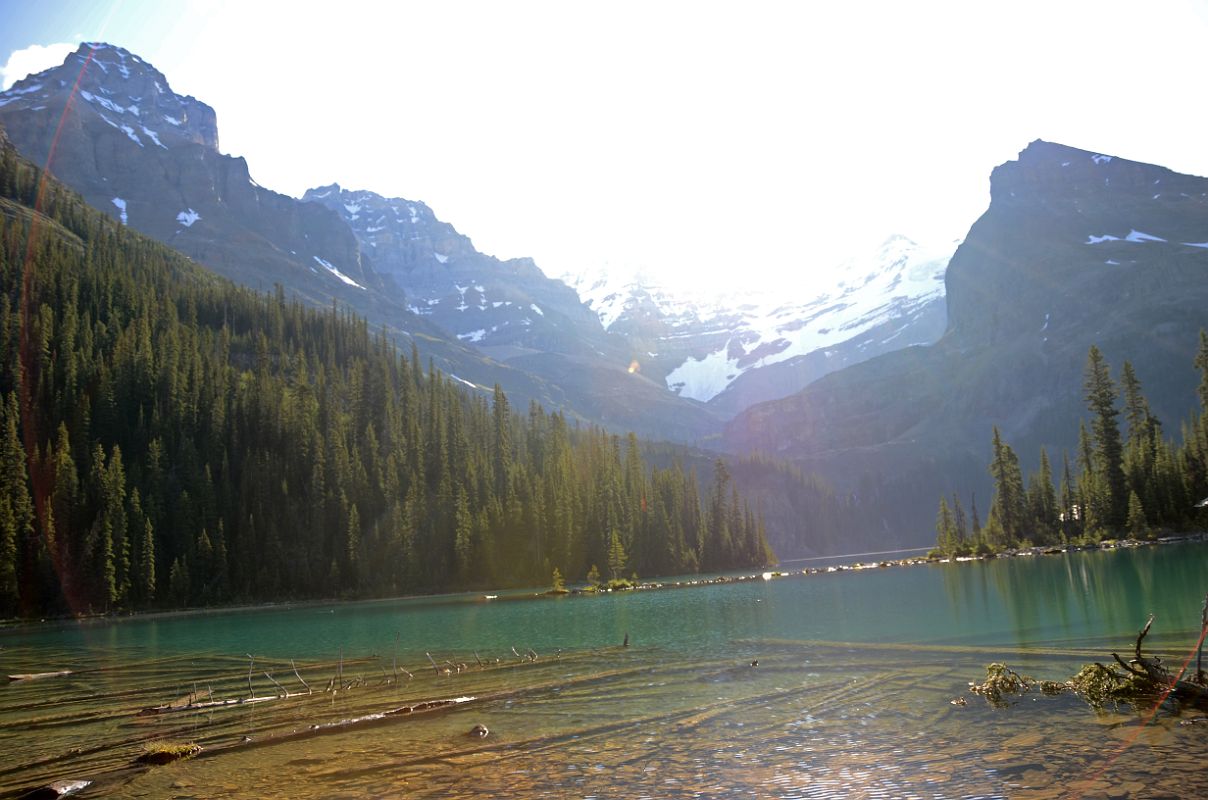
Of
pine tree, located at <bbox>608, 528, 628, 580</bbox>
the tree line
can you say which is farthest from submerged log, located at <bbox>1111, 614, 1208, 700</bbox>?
pine tree, located at <bbox>608, 528, 628, 580</bbox>

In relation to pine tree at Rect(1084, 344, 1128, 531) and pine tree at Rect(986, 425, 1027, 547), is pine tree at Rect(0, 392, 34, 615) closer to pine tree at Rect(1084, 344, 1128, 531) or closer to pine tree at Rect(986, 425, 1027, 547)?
pine tree at Rect(986, 425, 1027, 547)

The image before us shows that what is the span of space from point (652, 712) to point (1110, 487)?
108329 mm

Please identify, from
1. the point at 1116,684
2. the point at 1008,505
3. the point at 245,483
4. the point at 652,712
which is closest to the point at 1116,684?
the point at 1116,684

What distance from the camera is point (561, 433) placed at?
17588 cm

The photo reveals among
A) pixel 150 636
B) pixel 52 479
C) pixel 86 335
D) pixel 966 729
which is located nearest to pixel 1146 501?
pixel 966 729

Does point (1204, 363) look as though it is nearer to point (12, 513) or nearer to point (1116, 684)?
point (1116, 684)

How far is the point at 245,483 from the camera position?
13200cm

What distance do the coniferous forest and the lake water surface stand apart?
55.4 meters

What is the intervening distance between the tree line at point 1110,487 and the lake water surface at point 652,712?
51.1m

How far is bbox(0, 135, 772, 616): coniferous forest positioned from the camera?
107 metres

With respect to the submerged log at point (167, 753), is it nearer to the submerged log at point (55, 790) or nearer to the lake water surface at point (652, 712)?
the lake water surface at point (652, 712)

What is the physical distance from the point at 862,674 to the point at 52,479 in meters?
112

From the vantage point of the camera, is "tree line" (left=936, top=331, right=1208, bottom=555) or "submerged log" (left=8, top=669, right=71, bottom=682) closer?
"submerged log" (left=8, top=669, right=71, bottom=682)

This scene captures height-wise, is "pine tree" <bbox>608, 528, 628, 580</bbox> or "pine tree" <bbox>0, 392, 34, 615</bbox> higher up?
"pine tree" <bbox>0, 392, 34, 615</bbox>
